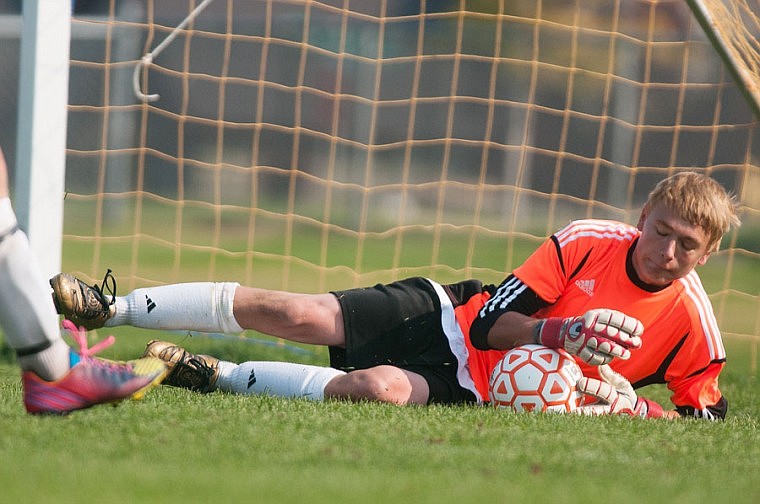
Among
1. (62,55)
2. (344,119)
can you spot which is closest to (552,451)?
(62,55)

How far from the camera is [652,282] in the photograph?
3.84 metres

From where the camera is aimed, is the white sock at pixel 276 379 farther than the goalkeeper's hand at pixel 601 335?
Yes

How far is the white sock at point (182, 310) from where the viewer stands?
13.1 ft

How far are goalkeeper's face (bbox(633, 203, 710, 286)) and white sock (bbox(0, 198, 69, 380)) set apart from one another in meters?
1.91

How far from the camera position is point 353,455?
2.80 m

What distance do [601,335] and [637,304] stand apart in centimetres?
40

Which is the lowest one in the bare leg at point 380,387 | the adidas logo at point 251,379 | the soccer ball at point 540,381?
the adidas logo at point 251,379

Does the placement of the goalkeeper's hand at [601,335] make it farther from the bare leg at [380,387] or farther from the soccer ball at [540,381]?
the bare leg at [380,387]

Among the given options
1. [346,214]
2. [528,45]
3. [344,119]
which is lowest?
[346,214]

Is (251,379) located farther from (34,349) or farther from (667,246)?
(667,246)

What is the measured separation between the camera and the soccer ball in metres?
3.71

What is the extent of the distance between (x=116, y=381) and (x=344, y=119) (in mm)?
18281

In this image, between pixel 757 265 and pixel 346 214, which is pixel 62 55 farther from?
pixel 346 214

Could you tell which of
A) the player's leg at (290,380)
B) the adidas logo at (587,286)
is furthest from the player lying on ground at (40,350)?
the adidas logo at (587,286)
